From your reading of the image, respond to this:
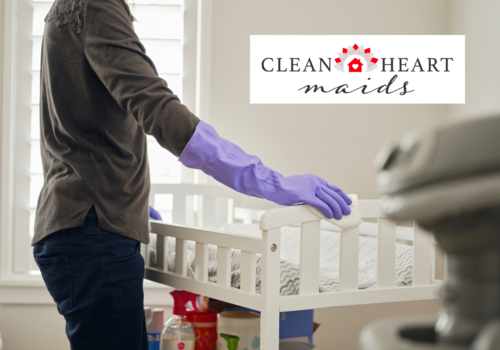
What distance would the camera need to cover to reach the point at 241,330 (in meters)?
1.04

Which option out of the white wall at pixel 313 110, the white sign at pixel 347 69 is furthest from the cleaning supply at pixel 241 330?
the white sign at pixel 347 69

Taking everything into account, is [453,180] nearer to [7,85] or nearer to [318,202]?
[318,202]

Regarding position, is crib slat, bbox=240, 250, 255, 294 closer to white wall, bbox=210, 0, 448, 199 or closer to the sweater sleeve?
the sweater sleeve

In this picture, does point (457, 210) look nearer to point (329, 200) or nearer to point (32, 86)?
point (329, 200)

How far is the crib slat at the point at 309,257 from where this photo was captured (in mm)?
878

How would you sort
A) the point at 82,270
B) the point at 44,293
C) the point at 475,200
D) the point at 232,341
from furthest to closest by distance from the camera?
the point at 44,293, the point at 232,341, the point at 82,270, the point at 475,200

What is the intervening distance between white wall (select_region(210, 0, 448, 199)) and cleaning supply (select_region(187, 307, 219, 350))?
999mm

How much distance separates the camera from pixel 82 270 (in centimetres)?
76

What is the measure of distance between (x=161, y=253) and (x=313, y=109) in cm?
113

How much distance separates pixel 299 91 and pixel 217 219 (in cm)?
69

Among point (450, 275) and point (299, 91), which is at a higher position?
point (299, 91)

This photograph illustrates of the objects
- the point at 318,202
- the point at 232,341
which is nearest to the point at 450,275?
the point at 318,202

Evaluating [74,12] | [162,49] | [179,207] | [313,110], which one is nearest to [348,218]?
[74,12]

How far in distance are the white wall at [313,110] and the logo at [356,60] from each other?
0.27 feet
